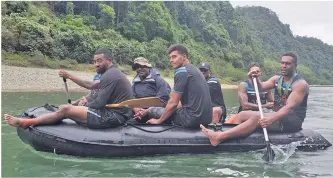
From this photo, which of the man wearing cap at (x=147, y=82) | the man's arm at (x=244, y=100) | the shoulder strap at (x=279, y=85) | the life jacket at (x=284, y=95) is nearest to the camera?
the life jacket at (x=284, y=95)

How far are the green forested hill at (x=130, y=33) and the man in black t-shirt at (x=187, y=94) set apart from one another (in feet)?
90.6

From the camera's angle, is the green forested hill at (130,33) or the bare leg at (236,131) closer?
the bare leg at (236,131)

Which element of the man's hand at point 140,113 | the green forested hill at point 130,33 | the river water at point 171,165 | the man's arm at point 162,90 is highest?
the green forested hill at point 130,33

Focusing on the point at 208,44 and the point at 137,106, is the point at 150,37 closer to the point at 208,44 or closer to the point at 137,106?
the point at 208,44

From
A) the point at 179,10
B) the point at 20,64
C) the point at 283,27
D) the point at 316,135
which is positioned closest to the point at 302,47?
the point at 283,27

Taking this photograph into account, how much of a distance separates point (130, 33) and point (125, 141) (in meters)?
51.5

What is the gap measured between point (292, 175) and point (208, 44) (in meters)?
77.3

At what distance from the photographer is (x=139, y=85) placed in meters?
8.12

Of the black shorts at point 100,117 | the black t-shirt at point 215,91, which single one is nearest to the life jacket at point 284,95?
the black t-shirt at point 215,91

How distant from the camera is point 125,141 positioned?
22.1 feet

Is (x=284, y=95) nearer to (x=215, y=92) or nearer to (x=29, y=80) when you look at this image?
(x=215, y=92)

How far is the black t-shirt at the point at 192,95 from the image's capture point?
265 inches

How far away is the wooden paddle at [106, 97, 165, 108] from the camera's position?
6730 millimetres

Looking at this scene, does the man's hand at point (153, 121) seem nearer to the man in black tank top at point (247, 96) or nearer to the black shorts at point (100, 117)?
the black shorts at point (100, 117)
